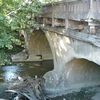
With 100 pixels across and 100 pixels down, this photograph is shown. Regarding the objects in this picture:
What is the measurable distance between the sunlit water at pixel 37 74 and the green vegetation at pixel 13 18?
3389 mm

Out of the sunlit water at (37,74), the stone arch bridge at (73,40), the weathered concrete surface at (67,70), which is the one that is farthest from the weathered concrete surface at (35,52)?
the weathered concrete surface at (67,70)

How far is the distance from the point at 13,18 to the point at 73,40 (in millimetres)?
2899

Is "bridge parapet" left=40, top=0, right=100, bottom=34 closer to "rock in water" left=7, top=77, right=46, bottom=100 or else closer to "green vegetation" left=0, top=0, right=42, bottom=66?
"green vegetation" left=0, top=0, right=42, bottom=66

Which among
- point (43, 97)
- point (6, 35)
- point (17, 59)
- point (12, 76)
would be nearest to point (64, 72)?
point (43, 97)

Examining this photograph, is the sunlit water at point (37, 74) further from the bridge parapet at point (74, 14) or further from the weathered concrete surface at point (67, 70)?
the bridge parapet at point (74, 14)

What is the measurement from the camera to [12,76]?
20297 millimetres

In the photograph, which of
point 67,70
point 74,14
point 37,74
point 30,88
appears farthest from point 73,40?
point 37,74

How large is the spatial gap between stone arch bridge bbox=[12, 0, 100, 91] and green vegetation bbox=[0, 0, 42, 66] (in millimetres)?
1140

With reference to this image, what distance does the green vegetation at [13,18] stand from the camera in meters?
13.2

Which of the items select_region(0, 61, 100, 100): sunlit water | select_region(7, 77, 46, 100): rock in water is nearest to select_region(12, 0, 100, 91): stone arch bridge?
select_region(0, 61, 100, 100): sunlit water

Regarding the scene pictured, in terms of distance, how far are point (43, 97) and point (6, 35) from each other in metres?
3.99

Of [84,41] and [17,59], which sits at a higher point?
[84,41]

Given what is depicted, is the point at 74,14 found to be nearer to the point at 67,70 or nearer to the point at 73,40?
the point at 73,40

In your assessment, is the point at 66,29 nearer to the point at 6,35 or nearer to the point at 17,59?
the point at 6,35
